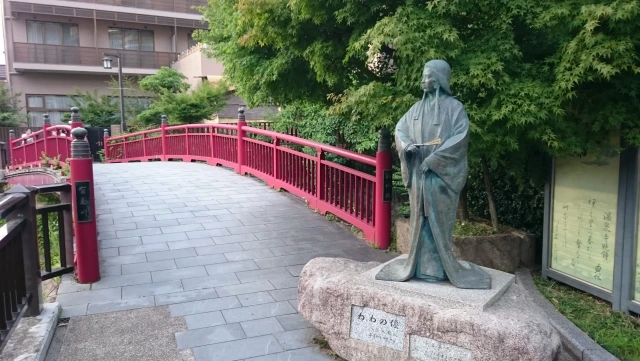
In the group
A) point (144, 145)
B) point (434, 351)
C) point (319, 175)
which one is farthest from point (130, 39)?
point (434, 351)

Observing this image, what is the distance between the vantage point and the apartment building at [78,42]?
2269 centimetres

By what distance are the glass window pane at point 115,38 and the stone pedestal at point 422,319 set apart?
2449cm

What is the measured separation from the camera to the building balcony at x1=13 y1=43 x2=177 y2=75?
73.9ft

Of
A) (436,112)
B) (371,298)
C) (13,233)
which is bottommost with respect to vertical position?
(371,298)

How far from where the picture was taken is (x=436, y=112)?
3.41m

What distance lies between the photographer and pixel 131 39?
2528 centimetres

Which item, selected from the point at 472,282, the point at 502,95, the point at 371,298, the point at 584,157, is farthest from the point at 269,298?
the point at 584,157

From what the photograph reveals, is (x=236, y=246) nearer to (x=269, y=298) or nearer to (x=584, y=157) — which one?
(x=269, y=298)

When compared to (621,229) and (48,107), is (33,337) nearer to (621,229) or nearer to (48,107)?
(621,229)

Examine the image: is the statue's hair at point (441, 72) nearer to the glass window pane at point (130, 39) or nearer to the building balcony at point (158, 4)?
the building balcony at point (158, 4)

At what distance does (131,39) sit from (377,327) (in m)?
25.4

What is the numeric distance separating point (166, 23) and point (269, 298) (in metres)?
23.5

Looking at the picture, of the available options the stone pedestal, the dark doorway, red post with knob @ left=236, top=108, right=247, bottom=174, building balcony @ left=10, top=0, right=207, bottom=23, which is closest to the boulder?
the stone pedestal

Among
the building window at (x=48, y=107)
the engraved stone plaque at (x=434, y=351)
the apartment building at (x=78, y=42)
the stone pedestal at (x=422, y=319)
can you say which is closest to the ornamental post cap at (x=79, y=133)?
the stone pedestal at (x=422, y=319)
